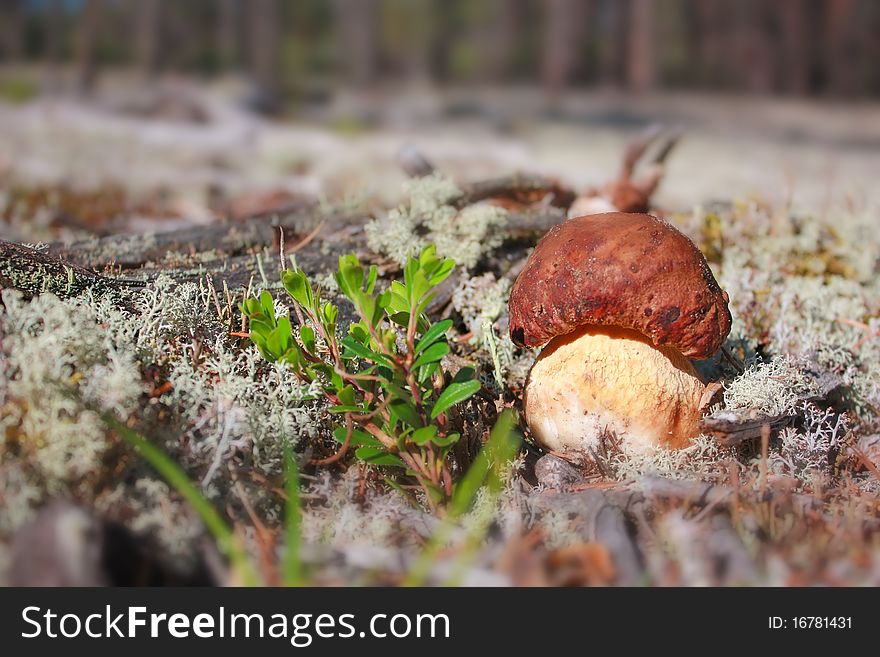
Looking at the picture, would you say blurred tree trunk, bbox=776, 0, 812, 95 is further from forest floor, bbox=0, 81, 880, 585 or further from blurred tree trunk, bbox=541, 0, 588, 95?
forest floor, bbox=0, 81, 880, 585

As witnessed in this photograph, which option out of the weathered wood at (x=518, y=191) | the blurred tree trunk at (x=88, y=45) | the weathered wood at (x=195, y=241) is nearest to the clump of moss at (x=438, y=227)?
the weathered wood at (x=518, y=191)

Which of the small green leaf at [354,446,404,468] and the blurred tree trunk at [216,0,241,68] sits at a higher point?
the blurred tree trunk at [216,0,241,68]

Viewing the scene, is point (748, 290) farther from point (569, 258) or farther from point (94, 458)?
point (94, 458)

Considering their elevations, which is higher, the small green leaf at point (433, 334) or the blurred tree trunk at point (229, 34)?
the blurred tree trunk at point (229, 34)

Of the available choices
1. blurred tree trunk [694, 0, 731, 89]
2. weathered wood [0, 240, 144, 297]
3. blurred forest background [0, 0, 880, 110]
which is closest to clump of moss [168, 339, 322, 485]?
weathered wood [0, 240, 144, 297]

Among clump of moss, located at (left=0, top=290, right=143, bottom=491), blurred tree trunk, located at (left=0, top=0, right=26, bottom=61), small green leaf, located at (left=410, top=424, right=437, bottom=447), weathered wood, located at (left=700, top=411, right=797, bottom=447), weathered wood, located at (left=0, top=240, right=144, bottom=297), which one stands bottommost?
weathered wood, located at (left=700, top=411, right=797, bottom=447)

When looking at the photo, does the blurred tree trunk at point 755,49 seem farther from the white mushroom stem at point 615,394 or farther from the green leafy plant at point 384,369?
the green leafy plant at point 384,369

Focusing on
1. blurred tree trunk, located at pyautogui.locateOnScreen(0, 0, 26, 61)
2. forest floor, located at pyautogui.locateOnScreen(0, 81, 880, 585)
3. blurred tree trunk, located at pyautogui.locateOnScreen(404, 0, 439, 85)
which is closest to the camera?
forest floor, located at pyautogui.locateOnScreen(0, 81, 880, 585)
